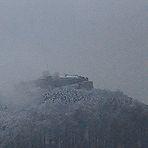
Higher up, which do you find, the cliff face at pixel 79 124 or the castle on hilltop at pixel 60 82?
the castle on hilltop at pixel 60 82

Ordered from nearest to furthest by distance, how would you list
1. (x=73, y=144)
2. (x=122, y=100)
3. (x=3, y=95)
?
1. (x=73, y=144)
2. (x=122, y=100)
3. (x=3, y=95)

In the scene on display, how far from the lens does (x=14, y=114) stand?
25172 millimetres

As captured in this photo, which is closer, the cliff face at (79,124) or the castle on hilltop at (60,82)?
the cliff face at (79,124)

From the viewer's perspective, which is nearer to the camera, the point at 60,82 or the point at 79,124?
the point at 79,124

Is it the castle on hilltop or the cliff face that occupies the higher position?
the castle on hilltop

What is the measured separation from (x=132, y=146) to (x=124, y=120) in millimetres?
1389

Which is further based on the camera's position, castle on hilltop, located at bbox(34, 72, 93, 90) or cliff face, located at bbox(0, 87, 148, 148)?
castle on hilltop, located at bbox(34, 72, 93, 90)

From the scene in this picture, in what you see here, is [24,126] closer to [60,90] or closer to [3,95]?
[60,90]

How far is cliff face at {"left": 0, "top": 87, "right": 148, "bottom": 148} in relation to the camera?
23.2 meters

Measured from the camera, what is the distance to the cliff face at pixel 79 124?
23203 millimetres

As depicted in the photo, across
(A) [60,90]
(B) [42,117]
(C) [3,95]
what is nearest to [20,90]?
(C) [3,95]

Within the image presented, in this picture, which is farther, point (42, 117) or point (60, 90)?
point (60, 90)

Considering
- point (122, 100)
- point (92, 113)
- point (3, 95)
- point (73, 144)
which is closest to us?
point (73, 144)

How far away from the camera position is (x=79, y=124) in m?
24.0
